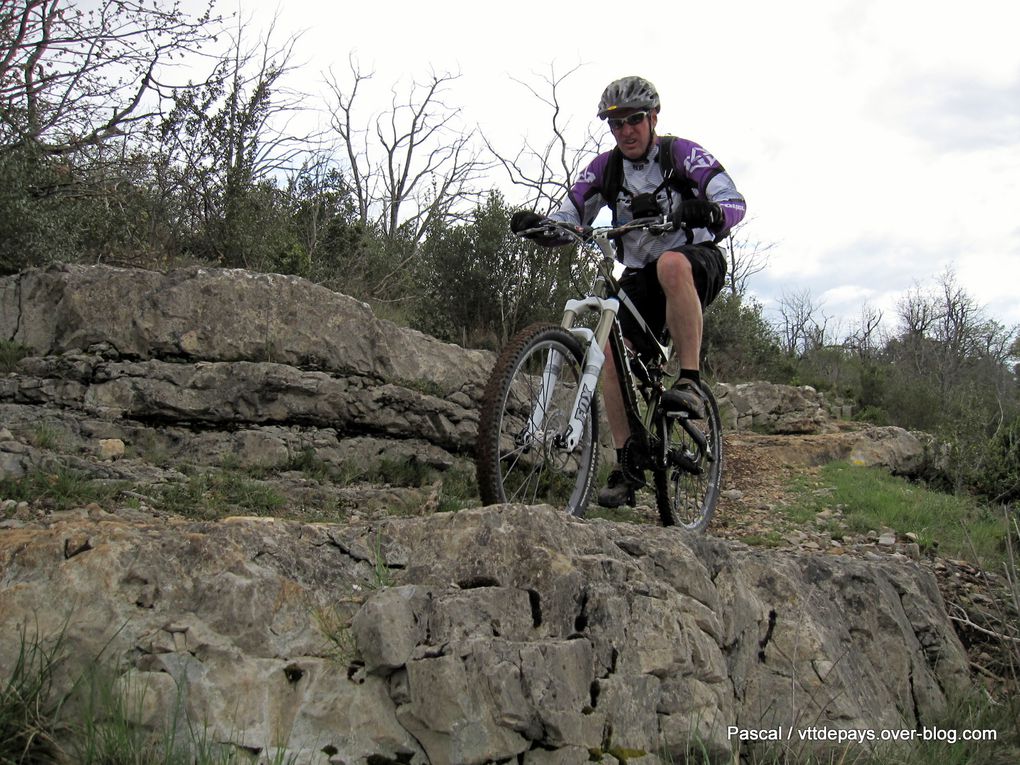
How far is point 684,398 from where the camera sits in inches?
153

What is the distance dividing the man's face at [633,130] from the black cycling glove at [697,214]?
50 centimetres

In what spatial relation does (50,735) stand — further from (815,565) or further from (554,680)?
(815,565)

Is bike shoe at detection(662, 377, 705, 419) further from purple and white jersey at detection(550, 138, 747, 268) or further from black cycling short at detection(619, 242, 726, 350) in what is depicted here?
purple and white jersey at detection(550, 138, 747, 268)

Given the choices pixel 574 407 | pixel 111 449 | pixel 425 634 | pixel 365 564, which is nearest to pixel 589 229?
pixel 574 407

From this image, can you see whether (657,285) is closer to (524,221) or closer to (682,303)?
(682,303)

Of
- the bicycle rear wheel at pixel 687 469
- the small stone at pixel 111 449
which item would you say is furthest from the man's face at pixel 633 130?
the small stone at pixel 111 449

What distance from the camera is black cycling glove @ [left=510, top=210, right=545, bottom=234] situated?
148 inches

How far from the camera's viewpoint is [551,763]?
1.84 meters

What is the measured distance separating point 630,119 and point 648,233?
1.85 feet

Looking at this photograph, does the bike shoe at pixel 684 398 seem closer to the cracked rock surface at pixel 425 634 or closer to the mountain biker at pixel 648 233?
the mountain biker at pixel 648 233

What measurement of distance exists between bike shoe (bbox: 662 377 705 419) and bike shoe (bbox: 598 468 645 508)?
40 centimetres

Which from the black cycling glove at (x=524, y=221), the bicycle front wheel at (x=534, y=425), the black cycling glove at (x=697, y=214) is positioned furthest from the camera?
the black cycling glove at (x=524, y=221)

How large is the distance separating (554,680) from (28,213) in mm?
5820

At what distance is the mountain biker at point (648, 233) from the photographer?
12.5 ft
